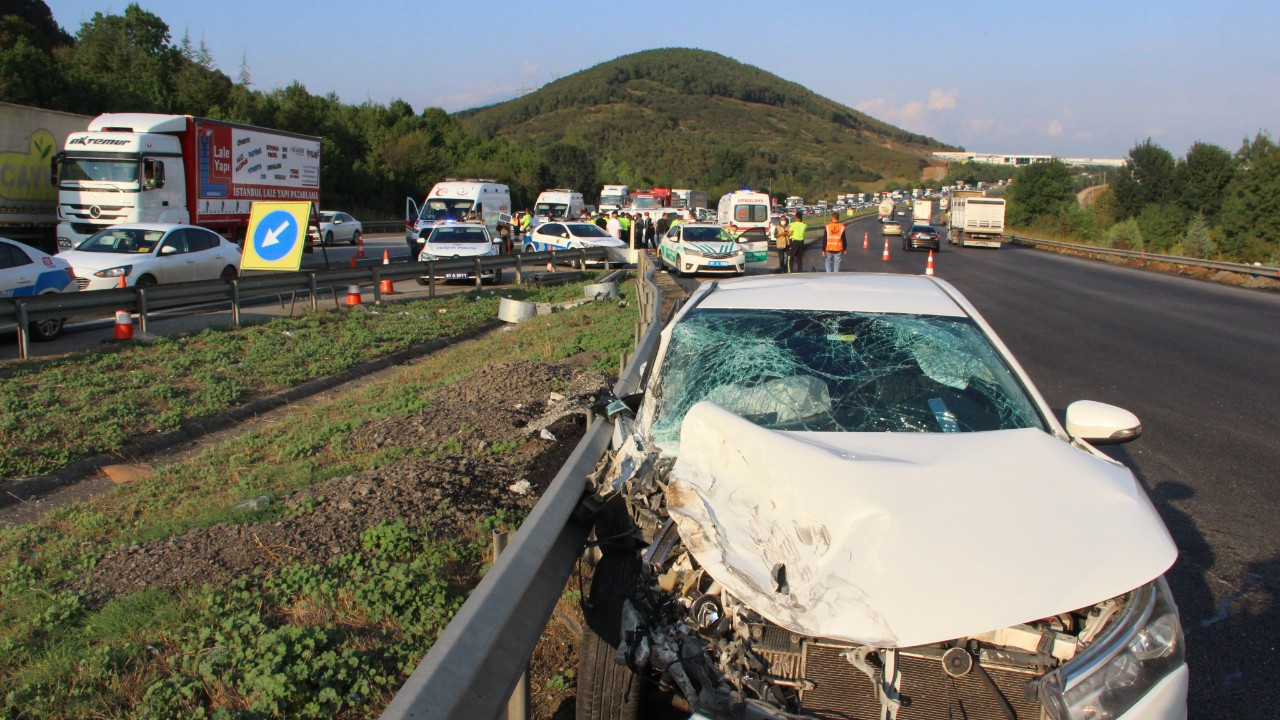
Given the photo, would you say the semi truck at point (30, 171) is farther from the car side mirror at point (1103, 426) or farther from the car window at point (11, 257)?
the car side mirror at point (1103, 426)

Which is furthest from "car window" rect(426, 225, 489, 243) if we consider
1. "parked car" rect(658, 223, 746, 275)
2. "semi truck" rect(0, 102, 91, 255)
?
"semi truck" rect(0, 102, 91, 255)

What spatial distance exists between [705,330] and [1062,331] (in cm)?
1315

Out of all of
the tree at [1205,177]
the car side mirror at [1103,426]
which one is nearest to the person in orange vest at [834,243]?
the car side mirror at [1103,426]

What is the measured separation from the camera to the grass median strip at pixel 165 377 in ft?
27.0

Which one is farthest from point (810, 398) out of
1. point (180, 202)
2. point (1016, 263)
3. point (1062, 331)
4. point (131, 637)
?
point (1016, 263)

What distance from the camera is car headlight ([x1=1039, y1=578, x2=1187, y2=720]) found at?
2418mm

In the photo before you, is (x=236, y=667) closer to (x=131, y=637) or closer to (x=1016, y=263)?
(x=131, y=637)

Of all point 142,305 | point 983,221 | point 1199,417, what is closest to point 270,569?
point 1199,417

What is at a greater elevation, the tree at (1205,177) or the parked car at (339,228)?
the tree at (1205,177)

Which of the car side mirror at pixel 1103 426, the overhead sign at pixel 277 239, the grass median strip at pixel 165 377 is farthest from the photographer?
the overhead sign at pixel 277 239

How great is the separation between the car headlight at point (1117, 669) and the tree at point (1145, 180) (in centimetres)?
7202

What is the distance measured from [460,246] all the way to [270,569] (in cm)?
2025

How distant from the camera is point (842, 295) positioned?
14.7ft

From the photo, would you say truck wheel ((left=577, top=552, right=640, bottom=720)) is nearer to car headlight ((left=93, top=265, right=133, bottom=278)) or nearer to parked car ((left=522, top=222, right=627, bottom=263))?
car headlight ((left=93, top=265, right=133, bottom=278))
